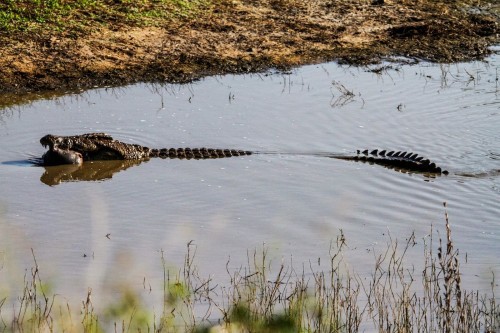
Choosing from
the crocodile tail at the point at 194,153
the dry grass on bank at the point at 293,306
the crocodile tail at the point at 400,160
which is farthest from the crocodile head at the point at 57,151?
the dry grass on bank at the point at 293,306

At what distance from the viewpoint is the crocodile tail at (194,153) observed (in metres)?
11.6

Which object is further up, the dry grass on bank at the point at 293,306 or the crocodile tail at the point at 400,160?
the crocodile tail at the point at 400,160

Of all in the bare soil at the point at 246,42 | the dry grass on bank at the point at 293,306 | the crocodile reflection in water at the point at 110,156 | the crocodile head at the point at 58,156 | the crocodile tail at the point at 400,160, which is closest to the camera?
the dry grass on bank at the point at 293,306

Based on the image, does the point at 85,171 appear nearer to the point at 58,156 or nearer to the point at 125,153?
the point at 58,156

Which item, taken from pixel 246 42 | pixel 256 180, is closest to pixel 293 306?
pixel 256 180

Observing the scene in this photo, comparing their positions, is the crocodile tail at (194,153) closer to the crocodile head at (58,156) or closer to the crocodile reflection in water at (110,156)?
the crocodile reflection in water at (110,156)

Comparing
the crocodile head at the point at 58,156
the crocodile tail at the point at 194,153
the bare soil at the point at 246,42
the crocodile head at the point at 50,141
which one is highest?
the bare soil at the point at 246,42

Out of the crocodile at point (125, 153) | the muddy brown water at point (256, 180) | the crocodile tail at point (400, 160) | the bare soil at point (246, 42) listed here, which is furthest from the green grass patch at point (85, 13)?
the crocodile tail at point (400, 160)

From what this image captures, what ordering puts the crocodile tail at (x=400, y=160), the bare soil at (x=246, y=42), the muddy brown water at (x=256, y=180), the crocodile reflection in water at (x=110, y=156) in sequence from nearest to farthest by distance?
the muddy brown water at (x=256, y=180), the crocodile tail at (x=400, y=160), the crocodile reflection in water at (x=110, y=156), the bare soil at (x=246, y=42)

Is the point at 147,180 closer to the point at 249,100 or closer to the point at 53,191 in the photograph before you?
the point at 53,191

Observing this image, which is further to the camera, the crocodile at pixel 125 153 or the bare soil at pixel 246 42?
the bare soil at pixel 246 42

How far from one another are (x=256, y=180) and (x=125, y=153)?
5.70 ft

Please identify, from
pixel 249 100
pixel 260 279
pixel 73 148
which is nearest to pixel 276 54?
pixel 249 100

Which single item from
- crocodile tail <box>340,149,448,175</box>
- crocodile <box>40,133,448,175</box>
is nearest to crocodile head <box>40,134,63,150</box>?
crocodile <box>40,133,448,175</box>
